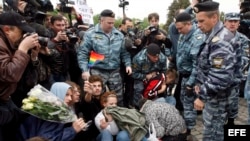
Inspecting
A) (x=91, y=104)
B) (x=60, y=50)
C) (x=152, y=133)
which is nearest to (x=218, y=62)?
(x=152, y=133)

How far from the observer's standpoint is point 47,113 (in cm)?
321

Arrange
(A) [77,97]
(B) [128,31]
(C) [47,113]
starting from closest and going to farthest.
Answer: (C) [47,113] → (A) [77,97] → (B) [128,31]

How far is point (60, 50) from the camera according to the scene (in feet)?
14.9

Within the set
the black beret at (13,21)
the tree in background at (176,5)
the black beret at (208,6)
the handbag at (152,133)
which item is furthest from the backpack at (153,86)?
the tree in background at (176,5)

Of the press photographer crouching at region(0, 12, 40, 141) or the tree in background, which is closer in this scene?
the press photographer crouching at region(0, 12, 40, 141)

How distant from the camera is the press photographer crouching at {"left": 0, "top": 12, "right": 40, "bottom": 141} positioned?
9.46 ft

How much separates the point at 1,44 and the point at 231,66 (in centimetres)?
220

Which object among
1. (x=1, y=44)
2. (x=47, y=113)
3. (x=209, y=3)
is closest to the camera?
(x=1, y=44)

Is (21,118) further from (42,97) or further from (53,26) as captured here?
(53,26)

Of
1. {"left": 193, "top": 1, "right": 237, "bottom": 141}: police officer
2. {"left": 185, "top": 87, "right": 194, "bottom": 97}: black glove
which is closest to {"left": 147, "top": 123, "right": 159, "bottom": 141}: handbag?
{"left": 193, "top": 1, "right": 237, "bottom": 141}: police officer

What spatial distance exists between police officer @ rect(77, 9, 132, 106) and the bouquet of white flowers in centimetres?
161

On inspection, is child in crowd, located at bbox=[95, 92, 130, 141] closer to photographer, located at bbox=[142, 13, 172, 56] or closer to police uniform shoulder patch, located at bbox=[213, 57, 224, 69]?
police uniform shoulder patch, located at bbox=[213, 57, 224, 69]

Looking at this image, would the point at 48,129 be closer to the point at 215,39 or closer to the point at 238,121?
the point at 215,39

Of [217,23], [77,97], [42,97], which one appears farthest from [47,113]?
[217,23]
